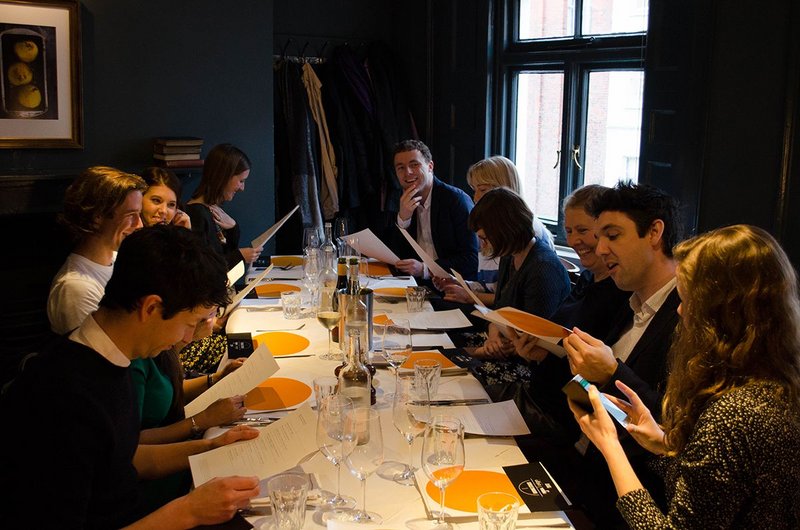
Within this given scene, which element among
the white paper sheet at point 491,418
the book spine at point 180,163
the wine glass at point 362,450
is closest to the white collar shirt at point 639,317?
the white paper sheet at point 491,418

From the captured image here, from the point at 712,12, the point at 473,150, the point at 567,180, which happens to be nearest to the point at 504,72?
the point at 473,150

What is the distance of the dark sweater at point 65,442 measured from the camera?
1.48m

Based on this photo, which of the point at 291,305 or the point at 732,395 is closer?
the point at 732,395

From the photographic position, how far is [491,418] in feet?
7.20

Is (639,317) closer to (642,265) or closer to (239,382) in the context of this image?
(642,265)

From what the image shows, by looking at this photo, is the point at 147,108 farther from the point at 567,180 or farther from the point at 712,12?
the point at 712,12

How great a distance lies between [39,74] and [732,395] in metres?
4.28

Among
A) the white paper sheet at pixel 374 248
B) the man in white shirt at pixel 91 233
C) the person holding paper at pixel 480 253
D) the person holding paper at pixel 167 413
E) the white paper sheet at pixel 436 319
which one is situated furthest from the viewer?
the white paper sheet at pixel 374 248

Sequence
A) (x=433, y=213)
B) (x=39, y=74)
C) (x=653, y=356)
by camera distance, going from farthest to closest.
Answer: (x=433, y=213), (x=39, y=74), (x=653, y=356)

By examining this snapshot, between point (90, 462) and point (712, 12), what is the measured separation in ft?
10.8

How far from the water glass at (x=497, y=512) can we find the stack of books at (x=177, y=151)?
151 inches

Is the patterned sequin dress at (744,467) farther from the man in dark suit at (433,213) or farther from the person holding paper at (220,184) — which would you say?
the person holding paper at (220,184)

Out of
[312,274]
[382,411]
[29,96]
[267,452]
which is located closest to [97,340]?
[267,452]

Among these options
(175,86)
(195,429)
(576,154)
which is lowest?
(195,429)
